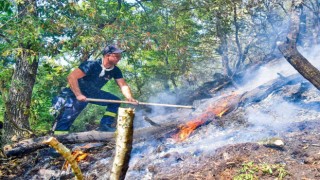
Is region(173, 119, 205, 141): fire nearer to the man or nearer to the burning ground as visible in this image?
the burning ground

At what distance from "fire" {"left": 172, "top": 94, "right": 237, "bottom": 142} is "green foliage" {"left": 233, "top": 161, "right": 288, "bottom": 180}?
2032 mm

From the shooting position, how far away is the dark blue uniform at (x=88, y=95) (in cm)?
583


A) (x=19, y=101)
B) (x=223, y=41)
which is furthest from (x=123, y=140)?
(x=223, y=41)

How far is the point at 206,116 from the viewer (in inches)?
229

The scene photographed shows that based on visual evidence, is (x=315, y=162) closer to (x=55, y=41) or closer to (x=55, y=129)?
(x=55, y=129)

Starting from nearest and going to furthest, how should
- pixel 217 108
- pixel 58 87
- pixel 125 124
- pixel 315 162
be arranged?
1. pixel 125 124
2. pixel 315 162
3. pixel 217 108
4. pixel 58 87

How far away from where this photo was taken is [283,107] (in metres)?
5.80

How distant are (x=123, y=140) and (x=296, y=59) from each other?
489 centimetres

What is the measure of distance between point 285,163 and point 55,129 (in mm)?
4721

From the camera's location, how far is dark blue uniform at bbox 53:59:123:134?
583cm

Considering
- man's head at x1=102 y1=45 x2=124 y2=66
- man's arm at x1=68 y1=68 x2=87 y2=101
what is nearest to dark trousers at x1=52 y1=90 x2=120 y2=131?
man's arm at x1=68 y1=68 x2=87 y2=101

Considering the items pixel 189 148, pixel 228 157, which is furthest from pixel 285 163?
pixel 189 148

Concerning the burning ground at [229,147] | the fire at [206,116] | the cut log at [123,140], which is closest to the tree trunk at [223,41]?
the burning ground at [229,147]

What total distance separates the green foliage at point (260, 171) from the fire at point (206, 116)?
203cm
